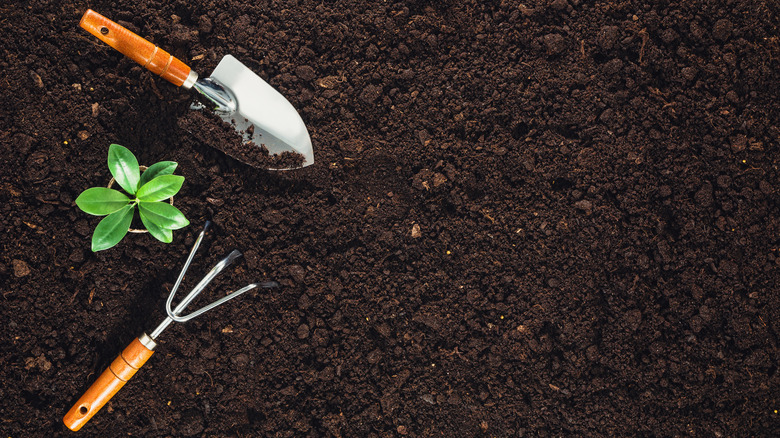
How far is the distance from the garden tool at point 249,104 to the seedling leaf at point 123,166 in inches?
10.7

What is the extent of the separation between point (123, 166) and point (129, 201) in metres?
0.11

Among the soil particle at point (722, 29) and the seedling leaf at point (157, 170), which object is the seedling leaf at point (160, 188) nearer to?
the seedling leaf at point (157, 170)

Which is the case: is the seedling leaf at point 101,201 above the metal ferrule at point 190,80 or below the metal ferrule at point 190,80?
below

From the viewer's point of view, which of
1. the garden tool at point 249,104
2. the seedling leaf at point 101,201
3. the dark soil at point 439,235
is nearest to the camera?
the seedling leaf at point 101,201

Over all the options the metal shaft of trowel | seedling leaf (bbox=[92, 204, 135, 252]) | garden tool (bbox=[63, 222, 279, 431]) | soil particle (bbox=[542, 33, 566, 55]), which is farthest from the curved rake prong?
soil particle (bbox=[542, 33, 566, 55])

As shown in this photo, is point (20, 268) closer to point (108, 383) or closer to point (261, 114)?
point (108, 383)

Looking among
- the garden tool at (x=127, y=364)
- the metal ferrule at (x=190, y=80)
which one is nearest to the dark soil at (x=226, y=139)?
the metal ferrule at (x=190, y=80)

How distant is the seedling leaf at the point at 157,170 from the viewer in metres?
1.61

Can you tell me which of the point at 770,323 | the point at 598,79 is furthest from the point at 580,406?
the point at 598,79

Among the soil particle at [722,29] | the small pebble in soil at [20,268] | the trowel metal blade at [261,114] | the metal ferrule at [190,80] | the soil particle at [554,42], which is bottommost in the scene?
the small pebble in soil at [20,268]

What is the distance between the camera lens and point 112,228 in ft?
5.17

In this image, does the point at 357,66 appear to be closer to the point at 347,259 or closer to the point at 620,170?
the point at 347,259

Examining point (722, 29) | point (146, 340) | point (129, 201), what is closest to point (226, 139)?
point (129, 201)

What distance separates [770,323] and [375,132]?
1.52m
